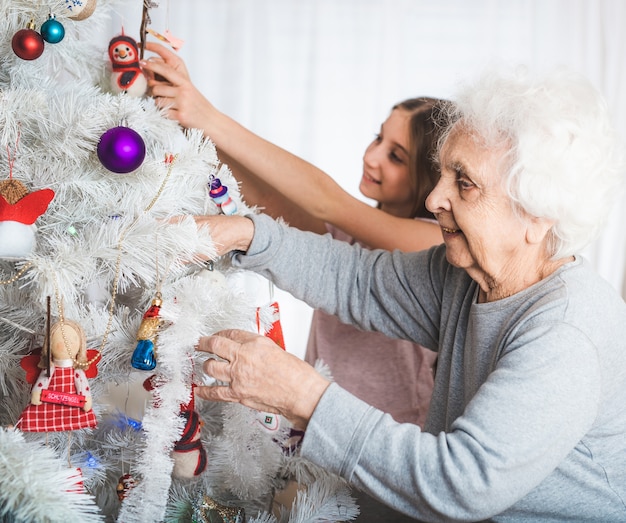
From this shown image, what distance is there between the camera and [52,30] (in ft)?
3.21

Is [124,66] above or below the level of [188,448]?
above

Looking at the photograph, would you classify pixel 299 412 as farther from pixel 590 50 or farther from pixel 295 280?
pixel 590 50

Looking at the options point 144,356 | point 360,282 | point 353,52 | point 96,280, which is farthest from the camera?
point 353,52

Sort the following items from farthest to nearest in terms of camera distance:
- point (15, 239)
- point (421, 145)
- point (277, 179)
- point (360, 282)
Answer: point (421, 145) → point (277, 179) → point (360, 282) → point (15, 239)

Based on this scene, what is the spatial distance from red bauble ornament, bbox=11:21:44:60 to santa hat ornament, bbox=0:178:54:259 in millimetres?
199

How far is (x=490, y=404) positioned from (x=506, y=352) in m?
0.11

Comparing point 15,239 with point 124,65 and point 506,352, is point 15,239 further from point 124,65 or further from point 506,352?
point 506,352

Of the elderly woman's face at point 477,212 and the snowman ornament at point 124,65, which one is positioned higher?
the snowman ornament at point 124,65

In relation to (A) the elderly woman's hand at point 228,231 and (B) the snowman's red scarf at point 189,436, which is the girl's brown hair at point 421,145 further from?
(B) the snowman's red scarf at point 189,436

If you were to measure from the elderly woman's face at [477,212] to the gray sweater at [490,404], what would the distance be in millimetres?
65

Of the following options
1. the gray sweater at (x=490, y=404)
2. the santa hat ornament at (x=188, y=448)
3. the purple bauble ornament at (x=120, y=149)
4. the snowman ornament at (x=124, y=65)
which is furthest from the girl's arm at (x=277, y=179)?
the santa hat ornament at (x=188, y=448)

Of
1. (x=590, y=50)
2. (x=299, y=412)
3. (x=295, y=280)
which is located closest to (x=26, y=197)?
(x=299, y=412)

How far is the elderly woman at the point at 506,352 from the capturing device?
930mm

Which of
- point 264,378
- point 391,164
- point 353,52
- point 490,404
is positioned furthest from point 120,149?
point 353,52
